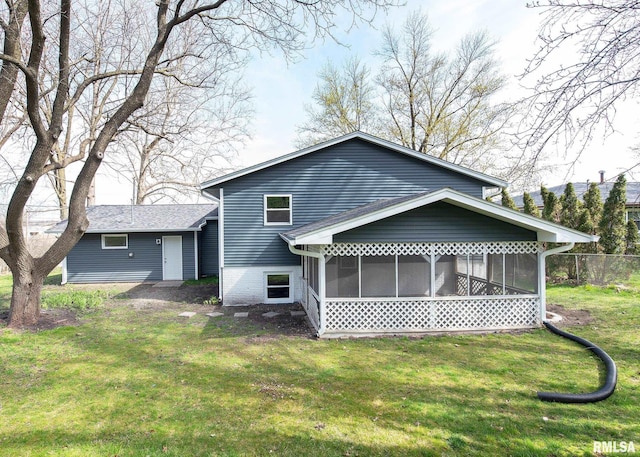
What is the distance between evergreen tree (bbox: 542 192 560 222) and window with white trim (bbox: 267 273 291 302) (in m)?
12.2

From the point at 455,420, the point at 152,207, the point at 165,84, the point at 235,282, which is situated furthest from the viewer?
the point at 152,207

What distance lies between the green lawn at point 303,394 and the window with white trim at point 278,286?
3518 mm

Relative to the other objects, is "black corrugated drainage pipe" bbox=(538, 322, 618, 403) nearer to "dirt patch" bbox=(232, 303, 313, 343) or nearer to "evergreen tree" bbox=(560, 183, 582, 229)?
"dirt patch" bbox=(232, 303, 313, 343)

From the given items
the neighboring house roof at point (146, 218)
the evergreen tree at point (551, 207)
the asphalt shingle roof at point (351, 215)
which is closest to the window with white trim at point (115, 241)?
the neighboring house roof at point (146, 218)

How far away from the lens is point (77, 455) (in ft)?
11.5

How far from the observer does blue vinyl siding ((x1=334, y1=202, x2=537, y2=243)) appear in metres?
7.78

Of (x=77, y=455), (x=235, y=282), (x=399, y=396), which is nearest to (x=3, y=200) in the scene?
(x=235, y=282)

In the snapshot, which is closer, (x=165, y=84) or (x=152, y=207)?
(x=165, y=84)

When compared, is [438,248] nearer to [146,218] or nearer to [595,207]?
[595,207]

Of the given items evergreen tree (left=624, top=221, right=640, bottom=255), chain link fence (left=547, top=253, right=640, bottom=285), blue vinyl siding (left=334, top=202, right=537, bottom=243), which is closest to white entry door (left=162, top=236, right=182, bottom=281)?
blue vinyl siding (left=334, top=202, right=537, bottom=243)

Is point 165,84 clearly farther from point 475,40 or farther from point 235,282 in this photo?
point 475,40

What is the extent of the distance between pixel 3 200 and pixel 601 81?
19.4 metres

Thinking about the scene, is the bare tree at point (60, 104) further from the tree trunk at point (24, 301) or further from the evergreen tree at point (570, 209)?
the evergreen tree at point (570, 209)

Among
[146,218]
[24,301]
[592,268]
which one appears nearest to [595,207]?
[592,268]
